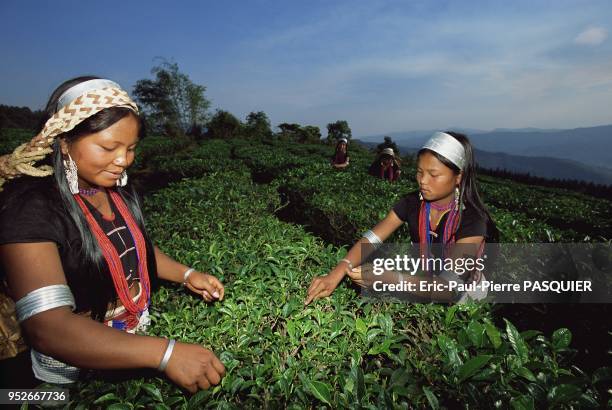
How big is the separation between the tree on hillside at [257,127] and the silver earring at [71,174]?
46.9 m

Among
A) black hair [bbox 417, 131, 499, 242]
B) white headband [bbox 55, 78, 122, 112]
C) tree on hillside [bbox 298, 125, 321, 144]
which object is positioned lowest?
black hair [bbox 417, 131, 499, 242]

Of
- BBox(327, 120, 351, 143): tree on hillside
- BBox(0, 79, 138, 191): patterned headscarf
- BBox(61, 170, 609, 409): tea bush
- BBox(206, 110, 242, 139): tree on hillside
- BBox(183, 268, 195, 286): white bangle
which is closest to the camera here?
BBox(61, 170, 609, 409): tea bush

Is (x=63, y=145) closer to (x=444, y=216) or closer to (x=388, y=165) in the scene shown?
(x=444, y=216)

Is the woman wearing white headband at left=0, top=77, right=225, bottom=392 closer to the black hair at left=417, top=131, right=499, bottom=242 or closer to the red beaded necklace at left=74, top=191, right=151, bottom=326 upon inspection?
the red beaded necklace at left=74, top=191, right=151, bottom=326

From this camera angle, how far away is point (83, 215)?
1.61 m

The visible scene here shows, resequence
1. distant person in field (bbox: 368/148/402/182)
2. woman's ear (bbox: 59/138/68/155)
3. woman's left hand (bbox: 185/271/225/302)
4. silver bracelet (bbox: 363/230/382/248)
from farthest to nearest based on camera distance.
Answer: distant person in field (bbox: 368/148/402/182) < silver bracelet (bbox: 363/230/382/248) < woman's left hand (bbox: 185/271/225/302) < woman's ear (bbox: 59/138/68/155)

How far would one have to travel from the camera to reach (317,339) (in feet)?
5.18

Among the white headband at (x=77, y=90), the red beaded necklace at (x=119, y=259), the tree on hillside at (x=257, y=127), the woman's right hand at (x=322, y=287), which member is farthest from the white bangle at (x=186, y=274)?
the tree on hillside at (x=257, y=127)

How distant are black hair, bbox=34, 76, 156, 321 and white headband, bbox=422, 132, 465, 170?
6.55ft

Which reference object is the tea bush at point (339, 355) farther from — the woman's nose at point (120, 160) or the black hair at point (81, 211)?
the woman's nose at point (120, 160)

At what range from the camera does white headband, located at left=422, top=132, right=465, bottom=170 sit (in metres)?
2.35

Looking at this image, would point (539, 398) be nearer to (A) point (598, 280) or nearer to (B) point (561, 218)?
(A) point (598, 280)

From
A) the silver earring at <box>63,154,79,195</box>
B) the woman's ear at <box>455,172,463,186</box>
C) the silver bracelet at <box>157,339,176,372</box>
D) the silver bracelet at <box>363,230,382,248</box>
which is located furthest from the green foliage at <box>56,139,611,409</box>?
the woman's ear at <box>455,172,463,186</box>

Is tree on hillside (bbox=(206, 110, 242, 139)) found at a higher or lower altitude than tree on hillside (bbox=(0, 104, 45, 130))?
lower
